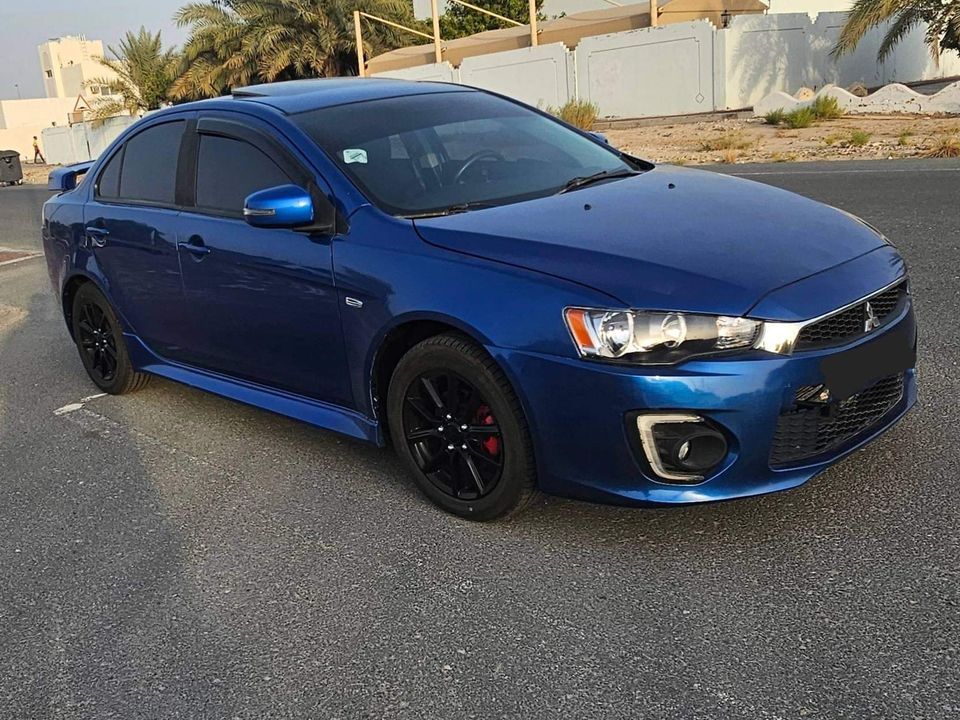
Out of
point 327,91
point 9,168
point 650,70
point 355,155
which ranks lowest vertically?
point 9,168

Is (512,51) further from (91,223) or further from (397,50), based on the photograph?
(91,223)

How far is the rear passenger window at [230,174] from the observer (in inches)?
181

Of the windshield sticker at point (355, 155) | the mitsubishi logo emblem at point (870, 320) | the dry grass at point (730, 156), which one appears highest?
the windshield sticker at point (355, 155)

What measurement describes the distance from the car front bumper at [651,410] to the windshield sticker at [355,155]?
1291 mm

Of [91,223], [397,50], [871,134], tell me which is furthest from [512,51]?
[91,223]

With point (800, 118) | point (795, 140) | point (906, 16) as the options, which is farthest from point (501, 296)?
point (906, 16)

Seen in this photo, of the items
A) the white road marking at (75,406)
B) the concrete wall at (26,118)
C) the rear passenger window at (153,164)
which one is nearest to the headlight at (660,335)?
the rear passenger window at (153,164)

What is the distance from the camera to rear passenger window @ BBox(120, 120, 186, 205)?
519 centimetres

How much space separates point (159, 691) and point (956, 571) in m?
2.47

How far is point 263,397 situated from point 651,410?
212cm

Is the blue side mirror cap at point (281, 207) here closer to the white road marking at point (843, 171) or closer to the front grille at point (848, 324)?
the front grille at point (848, 324)

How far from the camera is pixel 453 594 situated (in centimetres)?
338

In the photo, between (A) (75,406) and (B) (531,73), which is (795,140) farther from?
(A) (75,406)

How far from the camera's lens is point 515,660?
2.95m
